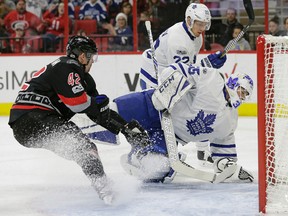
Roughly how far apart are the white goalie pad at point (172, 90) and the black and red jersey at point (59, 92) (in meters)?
0.44

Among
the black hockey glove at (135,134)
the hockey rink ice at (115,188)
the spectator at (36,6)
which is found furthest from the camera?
the spectator at (36,6)

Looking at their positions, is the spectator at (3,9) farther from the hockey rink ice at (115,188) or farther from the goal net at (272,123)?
the goal net at (272,123)

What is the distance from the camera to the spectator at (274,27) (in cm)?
753

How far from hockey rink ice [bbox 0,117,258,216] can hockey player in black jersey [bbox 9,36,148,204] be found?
7.2 inches

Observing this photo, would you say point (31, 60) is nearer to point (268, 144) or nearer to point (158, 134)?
point (158, 134)

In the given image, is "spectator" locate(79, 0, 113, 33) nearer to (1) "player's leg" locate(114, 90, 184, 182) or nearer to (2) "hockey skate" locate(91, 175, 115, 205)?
(1) "player's leg" locate(114, 90, 184, 182)

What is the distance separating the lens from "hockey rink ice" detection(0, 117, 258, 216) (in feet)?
11.6

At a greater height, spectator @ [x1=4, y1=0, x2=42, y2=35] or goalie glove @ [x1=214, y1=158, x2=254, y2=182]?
spectator @ [x1=4, y1=0, x2=42, y2=35]

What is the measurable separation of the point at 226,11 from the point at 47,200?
4.29 meters

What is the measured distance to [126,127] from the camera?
384 cm

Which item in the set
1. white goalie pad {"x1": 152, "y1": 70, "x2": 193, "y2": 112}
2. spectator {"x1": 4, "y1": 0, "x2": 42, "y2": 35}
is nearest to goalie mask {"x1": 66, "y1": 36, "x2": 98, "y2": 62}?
white goalie pad {"x1": 152, "y1": 70, "x2": 193, "y2": 112}

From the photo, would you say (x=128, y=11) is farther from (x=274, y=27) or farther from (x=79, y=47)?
(x=79, y=47)

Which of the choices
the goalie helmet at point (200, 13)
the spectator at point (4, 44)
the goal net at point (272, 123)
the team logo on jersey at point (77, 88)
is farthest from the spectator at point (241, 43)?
the team logo on jersey at point (77, 88)

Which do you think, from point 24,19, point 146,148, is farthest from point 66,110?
point 24,19
